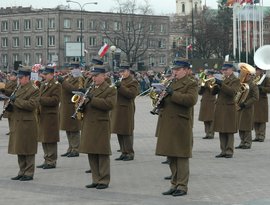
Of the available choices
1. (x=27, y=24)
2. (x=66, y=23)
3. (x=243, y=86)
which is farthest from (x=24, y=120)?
(x=27, y=24)

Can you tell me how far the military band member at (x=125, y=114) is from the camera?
14.8 meters

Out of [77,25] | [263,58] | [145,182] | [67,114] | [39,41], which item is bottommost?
[145,182]

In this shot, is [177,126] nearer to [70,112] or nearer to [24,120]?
[24,120]

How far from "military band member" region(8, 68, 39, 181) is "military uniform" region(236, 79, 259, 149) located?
19.7 ft

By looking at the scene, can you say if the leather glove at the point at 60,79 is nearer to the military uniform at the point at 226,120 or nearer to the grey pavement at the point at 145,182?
the grey pavement at the point at 145,182

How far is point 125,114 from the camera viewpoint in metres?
15.3

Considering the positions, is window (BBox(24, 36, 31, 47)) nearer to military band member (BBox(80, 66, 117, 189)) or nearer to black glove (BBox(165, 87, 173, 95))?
military band member (BBox(80, 66, 117, 189))

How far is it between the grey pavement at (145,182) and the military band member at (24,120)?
57cm

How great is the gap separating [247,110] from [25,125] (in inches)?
260

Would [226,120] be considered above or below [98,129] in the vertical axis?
below

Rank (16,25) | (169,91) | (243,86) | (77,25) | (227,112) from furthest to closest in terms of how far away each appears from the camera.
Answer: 1. (16,25)
2. (77,25)
3. (243,86)
4. (227,112)
5. (169,91)

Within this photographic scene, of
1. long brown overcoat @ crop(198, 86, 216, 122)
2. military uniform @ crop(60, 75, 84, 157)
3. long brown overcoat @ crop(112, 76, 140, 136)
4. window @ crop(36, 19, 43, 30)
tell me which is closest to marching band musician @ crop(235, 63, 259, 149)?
long brown overcoat @ crop(198, 86, 216, 122)

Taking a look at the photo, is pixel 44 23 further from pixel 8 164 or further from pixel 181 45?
pixel 8 164

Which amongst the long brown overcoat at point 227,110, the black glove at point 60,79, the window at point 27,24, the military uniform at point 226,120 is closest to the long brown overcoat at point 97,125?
the black glove at point 60,79
